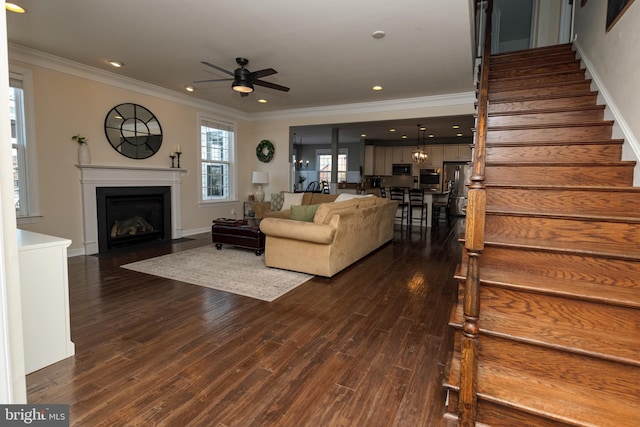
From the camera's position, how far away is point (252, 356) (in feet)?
7.07

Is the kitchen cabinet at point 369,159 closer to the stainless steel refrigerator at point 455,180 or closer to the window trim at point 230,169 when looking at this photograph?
the stainless steel refrigerator at point 455,180

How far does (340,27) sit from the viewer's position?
3.38m

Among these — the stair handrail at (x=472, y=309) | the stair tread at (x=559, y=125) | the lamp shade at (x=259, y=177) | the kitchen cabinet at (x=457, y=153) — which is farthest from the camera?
the kitchen cabinet at (x=457, y=153)

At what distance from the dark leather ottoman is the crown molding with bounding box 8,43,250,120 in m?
2.62

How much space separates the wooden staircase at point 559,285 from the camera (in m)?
1.40


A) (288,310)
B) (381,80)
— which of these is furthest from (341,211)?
(381,80)

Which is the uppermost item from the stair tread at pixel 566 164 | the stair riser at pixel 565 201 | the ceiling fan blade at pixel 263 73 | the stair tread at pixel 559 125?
the ceiling fan blade at pixel 263 73

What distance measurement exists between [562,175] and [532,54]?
2661 millimetres

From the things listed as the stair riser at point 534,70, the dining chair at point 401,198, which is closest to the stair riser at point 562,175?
the stair riser at point 534,70

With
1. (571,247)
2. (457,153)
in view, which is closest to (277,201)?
(571,247)

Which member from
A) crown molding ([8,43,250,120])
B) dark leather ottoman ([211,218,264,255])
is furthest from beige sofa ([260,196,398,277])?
crown molding ([8,43,250,120])

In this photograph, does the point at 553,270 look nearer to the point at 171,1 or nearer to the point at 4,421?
the point at 4,421

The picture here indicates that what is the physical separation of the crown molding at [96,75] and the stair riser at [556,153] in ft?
17.6

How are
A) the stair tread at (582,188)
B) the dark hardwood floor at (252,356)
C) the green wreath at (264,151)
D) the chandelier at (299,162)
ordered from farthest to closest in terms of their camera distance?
the chandelier at (299,162) < the green wreath at (264,151) < the stair tread at (582,188) < the dark hardwood floor at (252,356)
